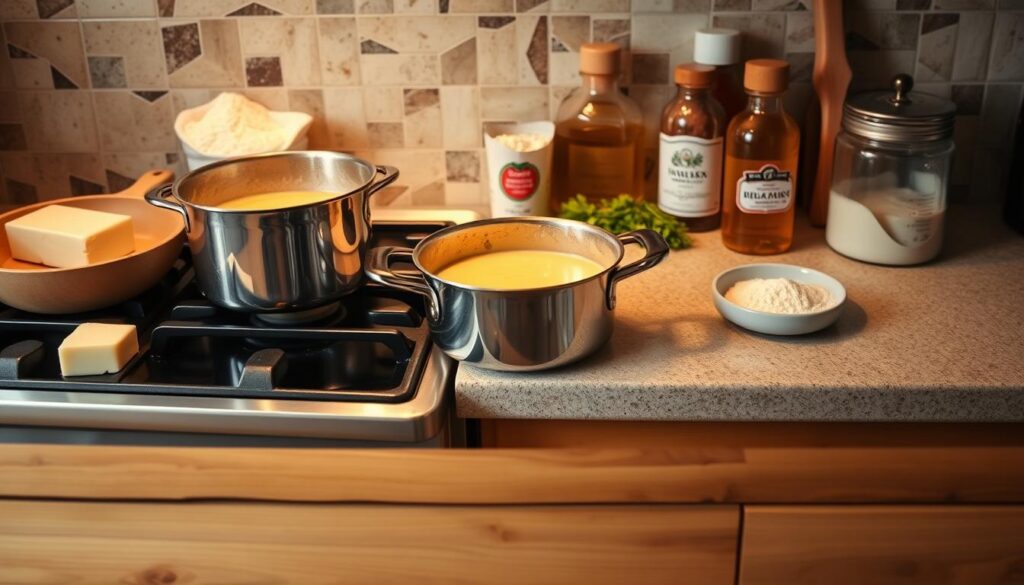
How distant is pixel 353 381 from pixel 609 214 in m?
0.42

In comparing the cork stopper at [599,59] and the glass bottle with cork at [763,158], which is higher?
the cork stopper at [599,59]

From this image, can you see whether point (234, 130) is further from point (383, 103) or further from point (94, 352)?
point (94, 352)

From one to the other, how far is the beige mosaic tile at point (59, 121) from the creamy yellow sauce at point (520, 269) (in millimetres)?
671

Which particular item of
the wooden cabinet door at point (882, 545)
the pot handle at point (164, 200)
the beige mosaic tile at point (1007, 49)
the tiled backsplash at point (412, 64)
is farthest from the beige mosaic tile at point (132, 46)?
the beige mosaic tile at point (1007, 49)

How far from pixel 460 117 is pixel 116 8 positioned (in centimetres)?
49

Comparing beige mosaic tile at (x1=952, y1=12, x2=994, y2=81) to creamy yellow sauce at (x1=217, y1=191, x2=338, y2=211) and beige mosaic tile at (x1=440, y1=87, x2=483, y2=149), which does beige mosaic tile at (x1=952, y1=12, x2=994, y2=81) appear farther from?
creamy yellow sauce at (x1=217, y1=191, x2=338, y2=211)

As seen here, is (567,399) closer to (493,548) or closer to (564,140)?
(493,548)

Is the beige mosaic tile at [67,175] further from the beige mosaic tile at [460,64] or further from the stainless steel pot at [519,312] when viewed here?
the stainless steel pot at [519,312]

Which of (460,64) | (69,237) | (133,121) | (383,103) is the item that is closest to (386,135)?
(383,103)

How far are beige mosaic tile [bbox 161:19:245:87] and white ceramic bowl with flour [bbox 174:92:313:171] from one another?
0.03m

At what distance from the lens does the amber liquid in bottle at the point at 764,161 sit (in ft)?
3.86

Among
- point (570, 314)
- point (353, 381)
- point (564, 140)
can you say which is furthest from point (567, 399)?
point (564, 140)

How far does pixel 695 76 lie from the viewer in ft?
3.94

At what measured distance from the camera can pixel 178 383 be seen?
98 centimetres
